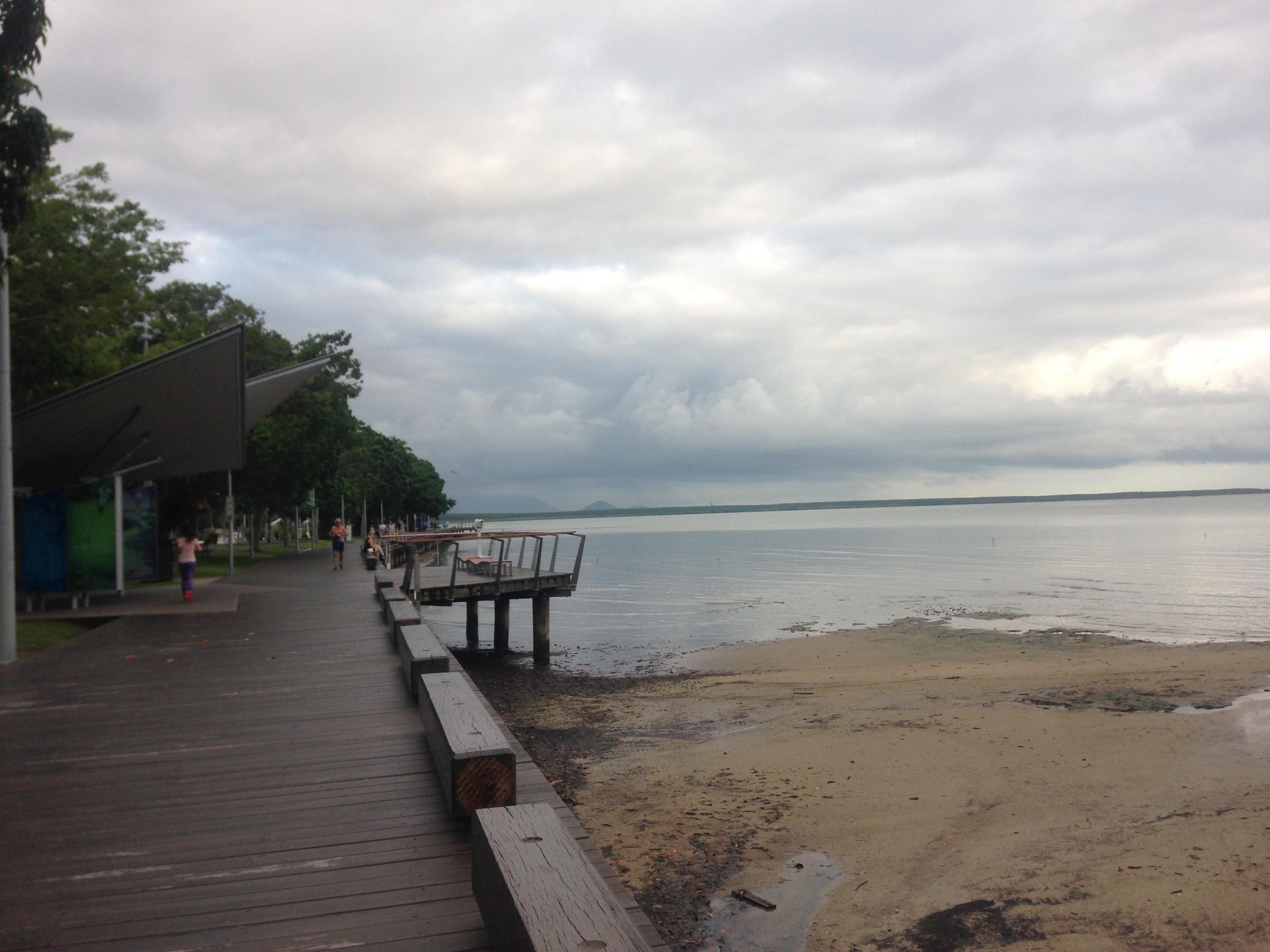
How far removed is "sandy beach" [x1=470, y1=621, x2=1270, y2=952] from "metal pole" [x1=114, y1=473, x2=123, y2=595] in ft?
25.6

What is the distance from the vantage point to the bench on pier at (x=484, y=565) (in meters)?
25.0

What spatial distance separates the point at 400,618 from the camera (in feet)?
37.1

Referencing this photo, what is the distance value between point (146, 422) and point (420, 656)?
1182cm

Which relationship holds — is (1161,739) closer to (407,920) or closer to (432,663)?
(432,663)

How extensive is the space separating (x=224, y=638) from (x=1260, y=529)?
107963mm

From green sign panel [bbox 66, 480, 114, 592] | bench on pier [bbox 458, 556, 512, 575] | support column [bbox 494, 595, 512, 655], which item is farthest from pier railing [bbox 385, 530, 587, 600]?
green sign panel [bbox 66, 480, 114, 592]

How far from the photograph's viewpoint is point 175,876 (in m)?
4.41

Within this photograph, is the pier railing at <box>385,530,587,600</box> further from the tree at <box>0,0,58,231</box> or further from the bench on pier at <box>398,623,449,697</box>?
the tree at <box>0,0,58,231</box>

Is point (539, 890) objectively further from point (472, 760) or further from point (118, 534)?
point (118, 534)

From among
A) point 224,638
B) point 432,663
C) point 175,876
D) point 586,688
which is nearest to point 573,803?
point 432,663

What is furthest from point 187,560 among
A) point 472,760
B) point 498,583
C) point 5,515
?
point 472,760

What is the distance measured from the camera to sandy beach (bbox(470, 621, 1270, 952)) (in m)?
7.62

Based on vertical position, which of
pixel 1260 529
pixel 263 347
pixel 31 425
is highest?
pixel 263 347

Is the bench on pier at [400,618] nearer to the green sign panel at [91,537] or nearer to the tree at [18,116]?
the tree at [18,116]
